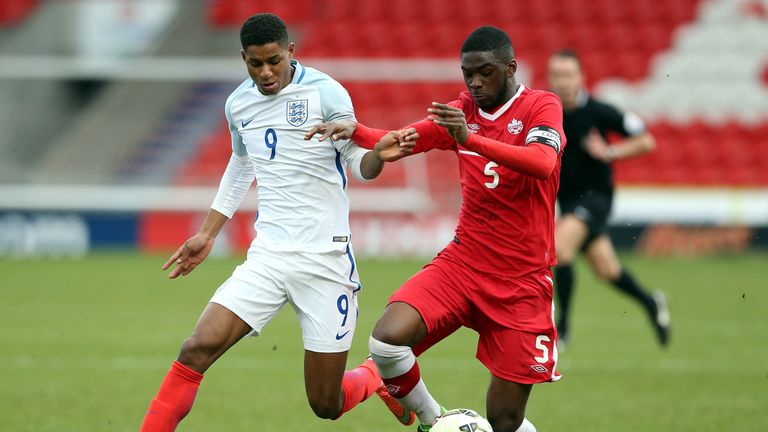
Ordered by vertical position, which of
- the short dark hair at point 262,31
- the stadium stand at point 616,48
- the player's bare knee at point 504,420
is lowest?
the stadium stand at point 616,48

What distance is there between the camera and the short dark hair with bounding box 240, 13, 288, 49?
5.67 m

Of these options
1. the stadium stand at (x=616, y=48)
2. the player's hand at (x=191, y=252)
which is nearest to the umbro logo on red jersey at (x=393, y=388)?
the player's hand at (x=191, y=252)

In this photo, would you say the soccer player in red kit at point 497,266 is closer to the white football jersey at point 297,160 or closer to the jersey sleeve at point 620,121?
the white football jersey at point 297,160

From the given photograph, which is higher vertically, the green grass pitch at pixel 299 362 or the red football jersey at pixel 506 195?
the red football jersey at pixel 506 195

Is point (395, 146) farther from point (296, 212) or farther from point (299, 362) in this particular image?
point (299, 362)

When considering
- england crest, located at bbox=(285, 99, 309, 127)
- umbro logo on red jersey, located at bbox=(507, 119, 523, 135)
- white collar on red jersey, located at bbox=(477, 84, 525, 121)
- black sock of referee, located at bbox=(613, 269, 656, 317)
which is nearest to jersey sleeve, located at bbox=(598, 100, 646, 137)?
black sock of referee, located at bbox=(613, 269, 656, 317)

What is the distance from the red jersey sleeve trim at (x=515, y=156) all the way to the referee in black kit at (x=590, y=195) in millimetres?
4866

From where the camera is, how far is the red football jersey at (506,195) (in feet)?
18.9

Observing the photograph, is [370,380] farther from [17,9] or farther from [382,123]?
[17,9]

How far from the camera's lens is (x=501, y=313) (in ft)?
19.0

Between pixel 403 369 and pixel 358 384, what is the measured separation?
473mm

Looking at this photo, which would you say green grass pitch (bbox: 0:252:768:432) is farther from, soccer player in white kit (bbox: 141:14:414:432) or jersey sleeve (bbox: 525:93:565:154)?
jersey sleeve (bbox: 525:93:565:154)

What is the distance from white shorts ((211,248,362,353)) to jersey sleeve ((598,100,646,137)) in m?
5.06

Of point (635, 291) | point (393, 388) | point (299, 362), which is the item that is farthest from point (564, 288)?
point (393, 388)
